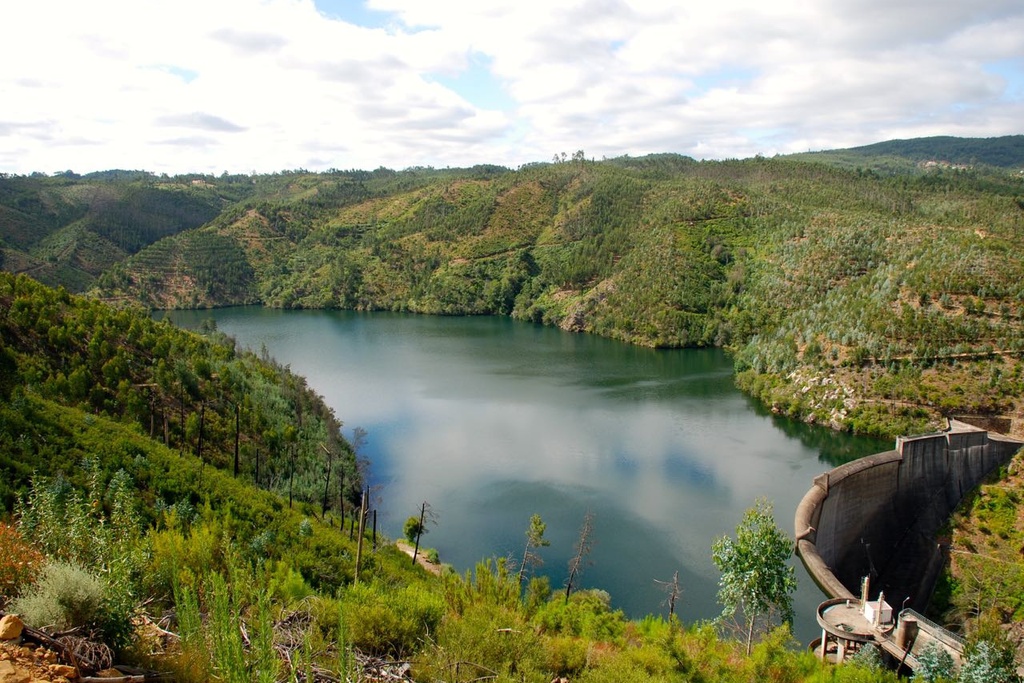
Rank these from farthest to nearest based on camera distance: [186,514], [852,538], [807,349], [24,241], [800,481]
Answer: [24,241] → [807,349] → [800,481] → [852,538] → [186,514]

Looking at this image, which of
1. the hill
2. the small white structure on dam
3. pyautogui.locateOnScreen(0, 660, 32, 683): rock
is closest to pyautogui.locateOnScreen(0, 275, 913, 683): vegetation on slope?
pyautogui.locateOnScreen(0, 660, 32, 683): rock

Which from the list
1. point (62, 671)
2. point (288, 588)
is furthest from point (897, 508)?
point (62, 671)

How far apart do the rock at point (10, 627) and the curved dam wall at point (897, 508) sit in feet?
87.8

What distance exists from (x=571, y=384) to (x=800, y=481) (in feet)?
79.5

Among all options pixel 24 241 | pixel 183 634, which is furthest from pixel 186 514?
pixel 24 241

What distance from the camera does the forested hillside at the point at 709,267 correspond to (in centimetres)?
4841

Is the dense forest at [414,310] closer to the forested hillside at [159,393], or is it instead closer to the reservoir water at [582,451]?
the forested hillside at [159,393]

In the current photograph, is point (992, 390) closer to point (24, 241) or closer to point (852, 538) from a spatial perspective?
point (852, 538)

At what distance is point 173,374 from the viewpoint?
110ft

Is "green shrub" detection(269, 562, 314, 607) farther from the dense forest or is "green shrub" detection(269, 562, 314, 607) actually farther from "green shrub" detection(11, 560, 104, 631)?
"green shrub" detection(11, 560, 104, 631)

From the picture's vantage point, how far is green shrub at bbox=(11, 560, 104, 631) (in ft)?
21.4

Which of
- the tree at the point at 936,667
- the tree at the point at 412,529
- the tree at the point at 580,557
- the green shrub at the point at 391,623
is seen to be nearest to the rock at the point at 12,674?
the green shrub at the point at 391,623

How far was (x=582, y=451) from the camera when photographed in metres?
42.6

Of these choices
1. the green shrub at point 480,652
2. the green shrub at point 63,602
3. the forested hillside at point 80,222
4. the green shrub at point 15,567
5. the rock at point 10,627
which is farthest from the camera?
the forested hillside at point 80,222
